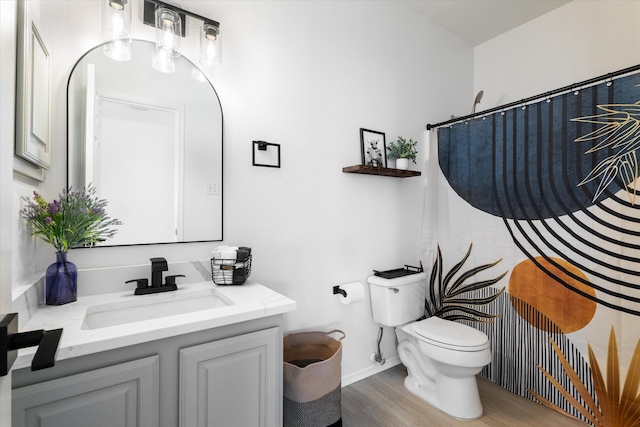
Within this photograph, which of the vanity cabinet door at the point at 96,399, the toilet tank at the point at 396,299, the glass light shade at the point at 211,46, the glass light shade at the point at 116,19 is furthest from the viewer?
the toilet tank at the point at 396,299

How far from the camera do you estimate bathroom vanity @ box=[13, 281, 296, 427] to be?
87 cm

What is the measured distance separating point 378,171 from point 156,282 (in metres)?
1.46

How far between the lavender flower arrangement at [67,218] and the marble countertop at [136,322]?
0.25 metres

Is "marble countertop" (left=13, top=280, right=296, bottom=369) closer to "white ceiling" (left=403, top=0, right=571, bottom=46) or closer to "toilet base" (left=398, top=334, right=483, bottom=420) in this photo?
"toilet base" (left=398, top=334, right=483, bottom=420)

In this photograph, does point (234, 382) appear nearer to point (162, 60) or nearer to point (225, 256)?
point (225, 256)

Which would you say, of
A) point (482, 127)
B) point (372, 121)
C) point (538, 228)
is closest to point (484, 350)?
point (538, 228)

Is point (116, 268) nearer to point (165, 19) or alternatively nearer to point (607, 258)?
point (165, 19)

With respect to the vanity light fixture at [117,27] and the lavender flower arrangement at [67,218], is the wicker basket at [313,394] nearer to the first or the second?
the lavender flower arrangement at [67,218]

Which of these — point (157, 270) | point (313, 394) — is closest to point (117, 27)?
point (157, 270)

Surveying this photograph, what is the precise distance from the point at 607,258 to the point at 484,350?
0.81 m

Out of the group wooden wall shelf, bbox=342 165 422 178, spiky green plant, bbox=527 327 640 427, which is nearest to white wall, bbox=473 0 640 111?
wooden wall shelf, bbox=342 165 422 178

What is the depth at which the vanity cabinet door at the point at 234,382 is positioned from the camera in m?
1.07

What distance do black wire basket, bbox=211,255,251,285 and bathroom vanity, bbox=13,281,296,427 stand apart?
0.11 meters

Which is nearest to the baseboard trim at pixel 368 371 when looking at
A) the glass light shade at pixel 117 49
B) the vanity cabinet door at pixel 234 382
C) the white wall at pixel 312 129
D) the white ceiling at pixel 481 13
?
the white wall at pixel 312 129
